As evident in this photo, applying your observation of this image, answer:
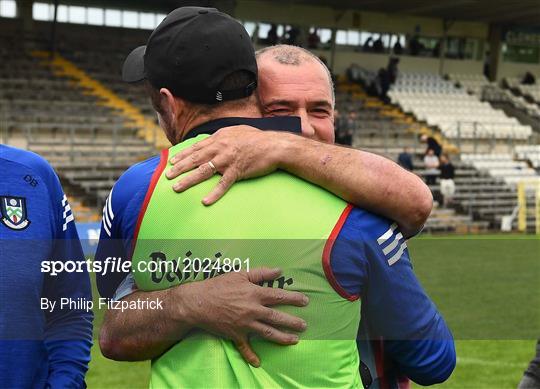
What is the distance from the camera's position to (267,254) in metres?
1.55

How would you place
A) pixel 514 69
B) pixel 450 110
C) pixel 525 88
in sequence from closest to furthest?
pixel 450 110 → pixel 525 88 → pixel 514 69

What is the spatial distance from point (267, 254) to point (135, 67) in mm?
831

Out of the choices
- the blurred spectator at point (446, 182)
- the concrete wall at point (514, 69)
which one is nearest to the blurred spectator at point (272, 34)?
the blurred spectator at point (446, 182)

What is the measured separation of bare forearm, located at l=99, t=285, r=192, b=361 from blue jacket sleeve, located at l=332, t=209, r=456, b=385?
0.34 meters

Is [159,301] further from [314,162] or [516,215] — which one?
[516,215]

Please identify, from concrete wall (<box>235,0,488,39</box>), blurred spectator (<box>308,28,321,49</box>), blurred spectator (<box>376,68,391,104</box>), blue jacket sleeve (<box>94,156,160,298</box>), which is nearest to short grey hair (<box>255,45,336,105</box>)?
blue jacket sleeve (<box>94,156,160,298</box>)

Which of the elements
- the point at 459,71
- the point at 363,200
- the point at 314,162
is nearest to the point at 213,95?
the point at 314,162

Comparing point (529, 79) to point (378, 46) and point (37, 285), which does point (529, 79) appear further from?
point (37, 285)

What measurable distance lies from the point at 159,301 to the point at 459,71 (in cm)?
3328

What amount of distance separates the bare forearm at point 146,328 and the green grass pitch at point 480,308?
0.51 m

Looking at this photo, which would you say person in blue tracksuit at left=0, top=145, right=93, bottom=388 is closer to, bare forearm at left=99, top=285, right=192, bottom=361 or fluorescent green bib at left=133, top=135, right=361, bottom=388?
bare forearm at left=99, top=285, right=192, bottom=361

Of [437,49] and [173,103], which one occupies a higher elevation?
[173,103]

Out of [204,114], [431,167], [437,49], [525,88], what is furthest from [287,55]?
[525,88]

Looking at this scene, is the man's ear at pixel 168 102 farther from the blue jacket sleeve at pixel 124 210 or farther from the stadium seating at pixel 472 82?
the stadium seating at pixel 472 82
